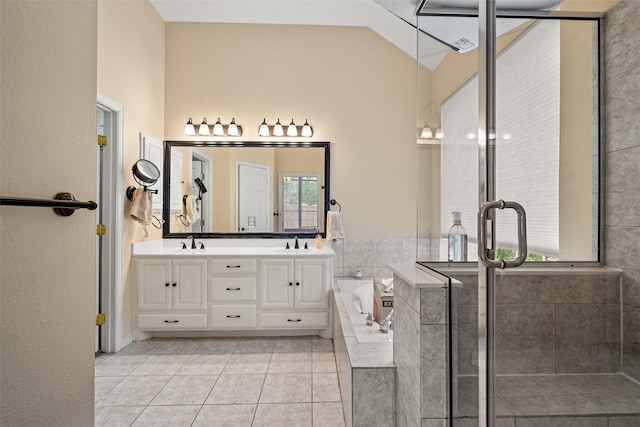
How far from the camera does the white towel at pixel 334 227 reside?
367cm

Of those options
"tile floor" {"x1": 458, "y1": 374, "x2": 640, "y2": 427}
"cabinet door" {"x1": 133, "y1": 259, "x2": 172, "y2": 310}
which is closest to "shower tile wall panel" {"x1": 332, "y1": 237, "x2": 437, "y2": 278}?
"cabinet door" {"x1": 133, "y1": 259, "x2": 172, "y2": 310}

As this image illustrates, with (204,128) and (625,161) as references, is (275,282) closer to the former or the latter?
(204,128)

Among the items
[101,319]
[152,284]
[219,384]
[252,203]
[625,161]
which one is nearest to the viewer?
[625,161]

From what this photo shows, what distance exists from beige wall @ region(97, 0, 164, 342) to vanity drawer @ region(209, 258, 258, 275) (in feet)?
2.37

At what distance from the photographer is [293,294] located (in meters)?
3.27

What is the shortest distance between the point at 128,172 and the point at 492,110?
294 centimetres

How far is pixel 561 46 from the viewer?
90cm

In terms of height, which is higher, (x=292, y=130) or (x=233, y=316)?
(x=292, y=130)

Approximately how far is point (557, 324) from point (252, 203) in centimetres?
322

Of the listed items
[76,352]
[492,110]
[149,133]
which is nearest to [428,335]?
[492,110]

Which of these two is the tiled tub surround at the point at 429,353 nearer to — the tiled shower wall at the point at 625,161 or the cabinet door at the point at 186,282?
the tiled shower wall at the point at 625,161

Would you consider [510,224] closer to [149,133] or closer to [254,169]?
[254,169]

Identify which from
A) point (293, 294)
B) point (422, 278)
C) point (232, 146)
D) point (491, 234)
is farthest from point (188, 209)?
point (491, 234)

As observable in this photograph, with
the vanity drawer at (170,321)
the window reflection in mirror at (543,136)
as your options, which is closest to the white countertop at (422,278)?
the window reflection in mirror at (543,136)
